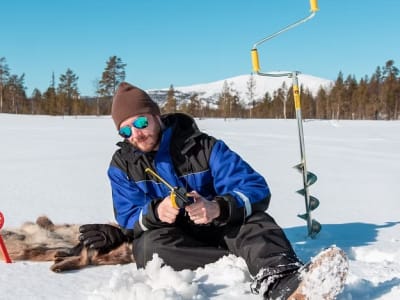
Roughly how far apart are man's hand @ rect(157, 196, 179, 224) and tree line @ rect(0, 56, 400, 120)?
41.9m

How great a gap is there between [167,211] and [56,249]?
3.13 ft

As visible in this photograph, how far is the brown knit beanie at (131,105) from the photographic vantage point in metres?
2.72

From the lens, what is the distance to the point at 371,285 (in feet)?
6.96

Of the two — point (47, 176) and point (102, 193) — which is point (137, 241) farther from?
point (47, 176)

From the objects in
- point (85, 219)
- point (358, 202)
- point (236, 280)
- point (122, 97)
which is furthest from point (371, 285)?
point (358, 202)

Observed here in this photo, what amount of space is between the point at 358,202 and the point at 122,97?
10.8ft

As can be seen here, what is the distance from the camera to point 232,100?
53.9 metres

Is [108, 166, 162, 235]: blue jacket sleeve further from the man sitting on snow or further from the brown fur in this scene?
the brown fur

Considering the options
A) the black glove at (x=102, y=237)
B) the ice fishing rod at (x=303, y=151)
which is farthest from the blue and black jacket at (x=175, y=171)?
the ice fishing rod at (x=303, y=151)

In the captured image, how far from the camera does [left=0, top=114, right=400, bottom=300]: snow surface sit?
207cm

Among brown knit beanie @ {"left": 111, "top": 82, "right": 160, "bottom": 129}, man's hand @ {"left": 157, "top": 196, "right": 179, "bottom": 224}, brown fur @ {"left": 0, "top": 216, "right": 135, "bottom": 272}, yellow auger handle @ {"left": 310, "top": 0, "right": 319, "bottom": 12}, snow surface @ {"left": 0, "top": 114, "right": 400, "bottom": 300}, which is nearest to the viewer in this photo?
snow surface @ {"left": 0, "top": 114, "right": 400, "bottom": 300}

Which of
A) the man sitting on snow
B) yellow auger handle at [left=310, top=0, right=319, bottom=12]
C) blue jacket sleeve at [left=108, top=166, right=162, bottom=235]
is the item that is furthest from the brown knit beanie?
yellow auger handle at [left=310, top=0, right=319, bottom=12]

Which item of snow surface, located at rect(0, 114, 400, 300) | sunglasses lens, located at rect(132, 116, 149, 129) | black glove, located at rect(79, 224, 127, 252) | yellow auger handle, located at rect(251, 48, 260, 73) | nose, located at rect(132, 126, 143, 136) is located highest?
yellow auger handle, located at rect(251, 48, 260, 73)

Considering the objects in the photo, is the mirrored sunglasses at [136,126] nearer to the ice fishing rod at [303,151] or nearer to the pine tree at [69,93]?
the ice fishing rod at [303,151]
